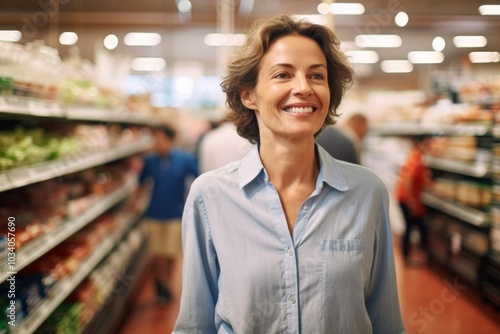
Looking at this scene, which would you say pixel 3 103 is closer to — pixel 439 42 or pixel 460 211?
pixel 460 211

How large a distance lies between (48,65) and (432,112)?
482 centimetres

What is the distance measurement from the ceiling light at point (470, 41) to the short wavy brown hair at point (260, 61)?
13.4 feet

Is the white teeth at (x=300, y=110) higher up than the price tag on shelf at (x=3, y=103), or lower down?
lower down

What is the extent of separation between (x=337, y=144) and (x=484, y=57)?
13.9 feet

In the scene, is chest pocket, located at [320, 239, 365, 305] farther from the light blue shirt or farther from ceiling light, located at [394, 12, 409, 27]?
ceiling light, located at [394, 12, 409, 27]

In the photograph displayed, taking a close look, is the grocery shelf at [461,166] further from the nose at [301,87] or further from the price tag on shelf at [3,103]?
the price tag on shelf at [3,103]

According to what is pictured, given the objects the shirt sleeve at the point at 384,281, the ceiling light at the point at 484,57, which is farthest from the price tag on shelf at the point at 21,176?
the ceiling light at the point at 484,57

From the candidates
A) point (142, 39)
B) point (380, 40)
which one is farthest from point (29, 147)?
point (142, 39)

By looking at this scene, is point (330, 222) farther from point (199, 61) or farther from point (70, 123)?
point (199, 61)

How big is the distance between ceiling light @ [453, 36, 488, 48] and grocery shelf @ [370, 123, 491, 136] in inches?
38.4

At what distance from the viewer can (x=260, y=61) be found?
147 cm

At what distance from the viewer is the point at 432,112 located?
20.1 feet

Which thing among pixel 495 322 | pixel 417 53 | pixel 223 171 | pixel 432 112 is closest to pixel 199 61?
pixel 417 53

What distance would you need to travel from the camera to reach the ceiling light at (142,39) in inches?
440
